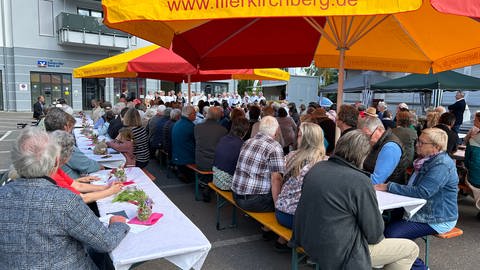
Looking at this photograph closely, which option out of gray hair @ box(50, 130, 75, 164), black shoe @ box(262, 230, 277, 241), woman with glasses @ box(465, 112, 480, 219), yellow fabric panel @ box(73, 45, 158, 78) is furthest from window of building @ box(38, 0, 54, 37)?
woman with glasses @ box(465, 112, 480, 219)

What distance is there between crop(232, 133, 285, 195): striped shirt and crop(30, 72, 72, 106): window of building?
21388 millimetres

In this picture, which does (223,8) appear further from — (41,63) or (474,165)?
(41,63)

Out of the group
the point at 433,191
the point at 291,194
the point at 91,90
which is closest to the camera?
the point at 433,191

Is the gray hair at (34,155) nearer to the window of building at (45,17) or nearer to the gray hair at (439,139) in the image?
the gray hair at (439,139)

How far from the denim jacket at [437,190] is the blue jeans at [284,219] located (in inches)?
44.4

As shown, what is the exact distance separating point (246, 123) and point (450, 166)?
2.31 m

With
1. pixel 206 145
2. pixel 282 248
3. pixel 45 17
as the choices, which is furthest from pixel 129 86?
pixel 282 248

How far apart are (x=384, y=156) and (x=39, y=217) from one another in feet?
9.80

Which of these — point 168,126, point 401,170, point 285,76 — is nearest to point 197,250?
point 401,170

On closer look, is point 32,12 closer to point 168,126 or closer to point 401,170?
point 168,126

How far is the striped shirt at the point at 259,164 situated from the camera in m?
3.47

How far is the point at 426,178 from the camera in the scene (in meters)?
2.96

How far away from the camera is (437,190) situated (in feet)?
→ 9.57

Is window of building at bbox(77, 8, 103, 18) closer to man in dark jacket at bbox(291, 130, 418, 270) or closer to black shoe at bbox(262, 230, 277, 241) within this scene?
black shoe at bbox(262, 230, 277, 241)
